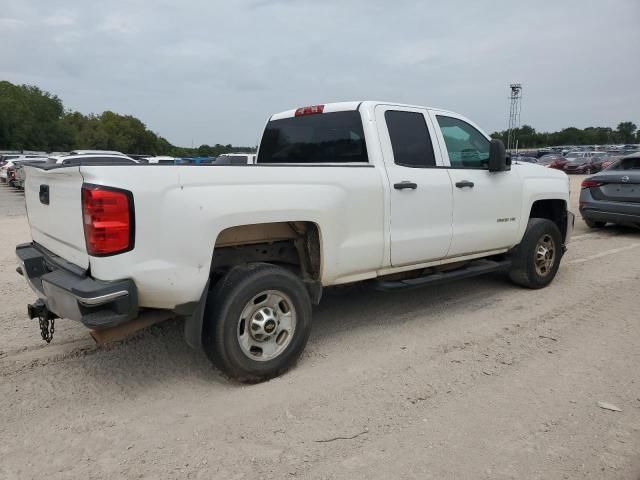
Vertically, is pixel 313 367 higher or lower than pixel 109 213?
lower

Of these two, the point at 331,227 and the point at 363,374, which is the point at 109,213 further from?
the point at 363,374

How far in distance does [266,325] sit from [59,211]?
158cm

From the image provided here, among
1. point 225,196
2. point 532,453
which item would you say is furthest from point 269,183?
point 532,453

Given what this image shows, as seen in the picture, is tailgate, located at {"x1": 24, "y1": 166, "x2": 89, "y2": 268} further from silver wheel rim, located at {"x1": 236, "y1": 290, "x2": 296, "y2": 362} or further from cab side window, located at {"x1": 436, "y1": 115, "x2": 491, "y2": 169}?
cab side window, located at {"x1": 436, "y1": 115, "x2": 491, "y2": 169}

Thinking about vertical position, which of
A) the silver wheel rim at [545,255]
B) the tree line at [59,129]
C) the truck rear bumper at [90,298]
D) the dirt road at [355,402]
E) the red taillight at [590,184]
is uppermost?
the tree line at [59,129]

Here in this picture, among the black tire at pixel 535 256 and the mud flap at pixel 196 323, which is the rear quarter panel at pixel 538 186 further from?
the mud flap at pixel 196 323

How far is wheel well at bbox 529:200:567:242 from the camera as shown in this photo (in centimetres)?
622

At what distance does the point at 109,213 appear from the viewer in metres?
2.89

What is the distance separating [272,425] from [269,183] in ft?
5.17

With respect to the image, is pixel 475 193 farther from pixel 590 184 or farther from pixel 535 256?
pixel 590 184

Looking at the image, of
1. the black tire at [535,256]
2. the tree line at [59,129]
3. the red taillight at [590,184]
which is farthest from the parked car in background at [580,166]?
the black tire at [535,256]

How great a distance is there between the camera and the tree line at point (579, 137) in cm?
12525

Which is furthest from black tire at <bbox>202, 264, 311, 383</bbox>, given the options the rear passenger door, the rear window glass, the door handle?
the rear window glass

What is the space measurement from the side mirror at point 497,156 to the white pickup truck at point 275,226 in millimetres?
15
